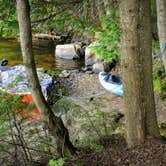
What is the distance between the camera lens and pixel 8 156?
17.6 feet

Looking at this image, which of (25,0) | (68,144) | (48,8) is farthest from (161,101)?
(25,0)

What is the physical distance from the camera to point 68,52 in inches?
848

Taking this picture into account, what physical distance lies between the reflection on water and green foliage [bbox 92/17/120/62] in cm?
872

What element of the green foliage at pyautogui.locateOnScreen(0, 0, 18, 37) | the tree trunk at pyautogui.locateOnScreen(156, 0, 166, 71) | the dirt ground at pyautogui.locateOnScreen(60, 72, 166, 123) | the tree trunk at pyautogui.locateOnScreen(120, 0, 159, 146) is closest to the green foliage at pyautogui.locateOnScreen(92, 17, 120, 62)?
the tree trunk at pyautogui.locateOnScreen(156, 0, 166, 71)

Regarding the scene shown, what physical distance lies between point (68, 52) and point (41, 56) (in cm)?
162

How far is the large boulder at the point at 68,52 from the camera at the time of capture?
21.3 m

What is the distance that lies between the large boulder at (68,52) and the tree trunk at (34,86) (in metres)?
16.0

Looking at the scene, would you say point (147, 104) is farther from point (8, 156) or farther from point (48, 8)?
point (48, 8)

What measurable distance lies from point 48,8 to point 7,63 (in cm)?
1317

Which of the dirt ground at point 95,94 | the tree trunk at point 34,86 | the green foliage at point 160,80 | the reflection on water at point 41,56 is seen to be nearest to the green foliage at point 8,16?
the tree trunk at point 34,86

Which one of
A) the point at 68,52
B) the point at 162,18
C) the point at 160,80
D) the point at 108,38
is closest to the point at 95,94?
the point at 160,80

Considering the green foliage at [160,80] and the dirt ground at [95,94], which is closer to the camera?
the dirt ground at [95,94]

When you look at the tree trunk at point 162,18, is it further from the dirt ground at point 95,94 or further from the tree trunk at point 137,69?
the tree trunk at point 137,69

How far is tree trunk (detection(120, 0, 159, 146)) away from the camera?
4.42m
